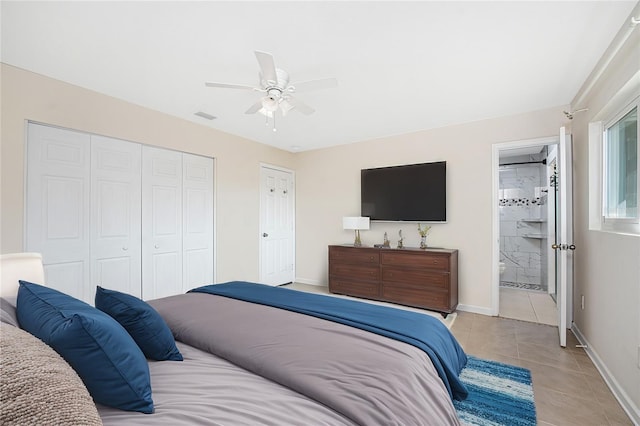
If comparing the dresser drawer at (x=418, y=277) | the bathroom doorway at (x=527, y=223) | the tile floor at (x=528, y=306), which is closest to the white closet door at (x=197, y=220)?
the dresser drawer at (x=418, y=277)

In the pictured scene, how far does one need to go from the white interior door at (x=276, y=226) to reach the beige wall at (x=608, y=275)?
3.99 metres

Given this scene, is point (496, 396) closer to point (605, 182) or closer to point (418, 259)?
point (418, 259)

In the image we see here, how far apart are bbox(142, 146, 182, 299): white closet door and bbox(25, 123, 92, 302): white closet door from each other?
56 cm

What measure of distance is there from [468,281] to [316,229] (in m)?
2.54

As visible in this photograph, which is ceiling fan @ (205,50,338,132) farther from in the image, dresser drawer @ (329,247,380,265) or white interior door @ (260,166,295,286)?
white interior door @ (260,166,295,286)

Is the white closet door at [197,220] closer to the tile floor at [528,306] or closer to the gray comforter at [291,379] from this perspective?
the gray comforter at [291,379]

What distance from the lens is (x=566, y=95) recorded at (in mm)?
3012

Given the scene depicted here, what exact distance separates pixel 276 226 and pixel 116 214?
8.08 ft

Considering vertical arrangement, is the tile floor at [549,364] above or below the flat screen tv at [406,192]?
below

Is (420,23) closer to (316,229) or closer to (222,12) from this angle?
(222,12)

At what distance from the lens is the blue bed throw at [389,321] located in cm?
151

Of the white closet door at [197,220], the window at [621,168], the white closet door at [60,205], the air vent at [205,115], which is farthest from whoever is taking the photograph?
the white closet door at [197,220]

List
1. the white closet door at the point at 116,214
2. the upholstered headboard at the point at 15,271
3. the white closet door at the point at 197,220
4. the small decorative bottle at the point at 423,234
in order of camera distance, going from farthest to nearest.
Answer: the small decorative bottle at the point at 423,234 < the white closet door at the point at 197,220 < the white closet door at the point at 116,214 < the upholstered headboard at the point at 15,271

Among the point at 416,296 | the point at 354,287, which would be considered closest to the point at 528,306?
the point at 416,296
